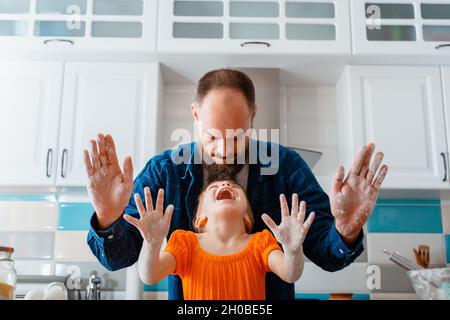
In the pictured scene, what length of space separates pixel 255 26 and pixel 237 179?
0.59 m

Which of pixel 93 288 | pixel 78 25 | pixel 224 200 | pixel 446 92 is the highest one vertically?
pixel 78 25

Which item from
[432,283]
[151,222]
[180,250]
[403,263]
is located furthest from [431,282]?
[151,222]

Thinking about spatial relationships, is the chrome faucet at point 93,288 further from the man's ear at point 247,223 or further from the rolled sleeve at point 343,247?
the rolled sleeve at point 343,247

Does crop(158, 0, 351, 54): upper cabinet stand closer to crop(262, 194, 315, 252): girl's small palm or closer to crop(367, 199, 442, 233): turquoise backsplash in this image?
crop(367, 199, 442, 233): turquoise backsplash

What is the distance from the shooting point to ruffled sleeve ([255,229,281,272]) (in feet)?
3.12

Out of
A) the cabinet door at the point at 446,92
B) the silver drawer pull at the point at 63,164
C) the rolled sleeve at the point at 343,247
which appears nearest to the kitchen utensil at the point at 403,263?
the cabinet door at the point at 446,92

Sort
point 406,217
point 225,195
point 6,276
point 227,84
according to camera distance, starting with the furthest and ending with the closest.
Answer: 1. point 406,217
2. point 227,84
3. point 225,195
4. point 6,276

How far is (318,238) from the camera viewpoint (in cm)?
106

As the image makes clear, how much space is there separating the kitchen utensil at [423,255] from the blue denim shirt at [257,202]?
1.91ft

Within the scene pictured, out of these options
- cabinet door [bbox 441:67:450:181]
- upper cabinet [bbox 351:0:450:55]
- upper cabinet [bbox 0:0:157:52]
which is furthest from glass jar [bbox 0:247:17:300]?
cabinet door [bbox 441:67:450:181]

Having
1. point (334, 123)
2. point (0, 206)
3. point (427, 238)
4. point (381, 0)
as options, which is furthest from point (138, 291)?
point (381, 0)

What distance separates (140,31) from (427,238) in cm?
113

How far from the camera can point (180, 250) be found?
955 millimetres

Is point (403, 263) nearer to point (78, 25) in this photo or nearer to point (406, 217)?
point (406, 217)
